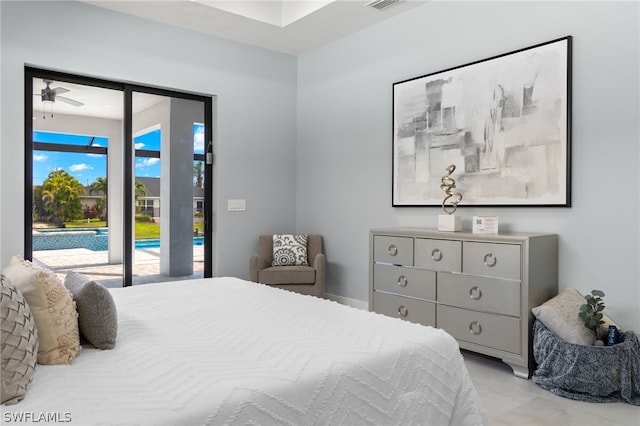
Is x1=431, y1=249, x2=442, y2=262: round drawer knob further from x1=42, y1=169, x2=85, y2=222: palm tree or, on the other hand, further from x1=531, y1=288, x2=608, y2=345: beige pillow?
x1=42, y1=169, x2=85, y2=222: palm tree

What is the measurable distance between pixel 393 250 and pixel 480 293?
822 mm

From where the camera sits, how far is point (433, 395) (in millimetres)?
1648

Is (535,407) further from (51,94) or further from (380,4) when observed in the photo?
(51,94)

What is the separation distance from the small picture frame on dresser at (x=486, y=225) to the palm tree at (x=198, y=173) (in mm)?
2923

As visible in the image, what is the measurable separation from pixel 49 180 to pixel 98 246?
2.41ft

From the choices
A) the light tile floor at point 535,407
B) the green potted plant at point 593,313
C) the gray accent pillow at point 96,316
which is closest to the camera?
the gray accent pillow at point 96,316

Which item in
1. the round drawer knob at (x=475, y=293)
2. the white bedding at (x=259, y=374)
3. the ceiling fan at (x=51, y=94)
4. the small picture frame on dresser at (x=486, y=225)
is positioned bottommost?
the round drawer knob at (x=475, y=293)

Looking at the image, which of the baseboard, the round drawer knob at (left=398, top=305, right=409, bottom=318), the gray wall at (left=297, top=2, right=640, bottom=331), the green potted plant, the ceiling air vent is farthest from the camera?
the baseboard

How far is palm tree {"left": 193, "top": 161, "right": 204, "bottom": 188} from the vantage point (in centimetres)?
490

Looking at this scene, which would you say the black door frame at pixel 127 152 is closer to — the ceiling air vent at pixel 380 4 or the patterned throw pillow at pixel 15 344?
the ceiling air vent at pixel 380 4

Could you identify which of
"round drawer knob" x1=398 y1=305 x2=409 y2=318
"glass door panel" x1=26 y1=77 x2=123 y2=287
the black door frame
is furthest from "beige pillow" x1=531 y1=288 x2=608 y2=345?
"glass door panel" x1=26 y1=77 x2=123 y2=287

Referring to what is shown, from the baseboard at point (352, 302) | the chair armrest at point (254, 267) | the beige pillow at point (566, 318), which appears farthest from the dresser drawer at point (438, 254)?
the chair armrest at point (254, 267)

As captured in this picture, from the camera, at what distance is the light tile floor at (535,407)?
2.38 metres

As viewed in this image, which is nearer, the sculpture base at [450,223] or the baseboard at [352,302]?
the sculpture base at [450,223]
